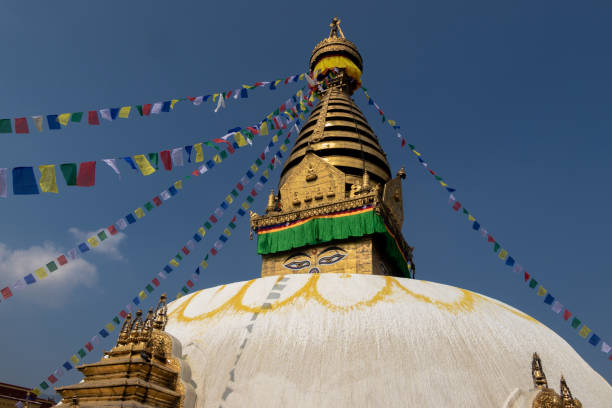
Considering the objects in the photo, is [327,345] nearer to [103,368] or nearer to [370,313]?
[370,313]

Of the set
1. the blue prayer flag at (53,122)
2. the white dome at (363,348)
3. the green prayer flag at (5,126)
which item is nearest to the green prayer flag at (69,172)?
the green prayer flag at (5,126)

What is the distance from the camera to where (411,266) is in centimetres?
1448

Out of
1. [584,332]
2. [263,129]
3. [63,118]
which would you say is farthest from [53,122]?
[584,332]

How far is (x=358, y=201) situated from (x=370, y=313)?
6347mm

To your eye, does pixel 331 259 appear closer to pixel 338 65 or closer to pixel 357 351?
pixel 357 351

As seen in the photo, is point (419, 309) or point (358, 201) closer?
point (419, 309)

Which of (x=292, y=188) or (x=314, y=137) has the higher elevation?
(x=314, y=137)

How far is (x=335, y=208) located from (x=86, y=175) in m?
7.33

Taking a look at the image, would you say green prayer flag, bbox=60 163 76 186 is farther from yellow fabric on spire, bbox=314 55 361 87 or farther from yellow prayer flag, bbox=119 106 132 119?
yellow fabric on spire, bbox=314 55 361 87

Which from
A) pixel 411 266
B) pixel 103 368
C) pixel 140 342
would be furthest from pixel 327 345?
pixel 411 266

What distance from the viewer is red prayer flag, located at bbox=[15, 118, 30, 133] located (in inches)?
228

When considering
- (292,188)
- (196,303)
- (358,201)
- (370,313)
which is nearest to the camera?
(370,313)

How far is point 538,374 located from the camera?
Result: 17.6ft

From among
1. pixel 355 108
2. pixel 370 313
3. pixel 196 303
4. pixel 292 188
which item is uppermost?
pixel 355 108
